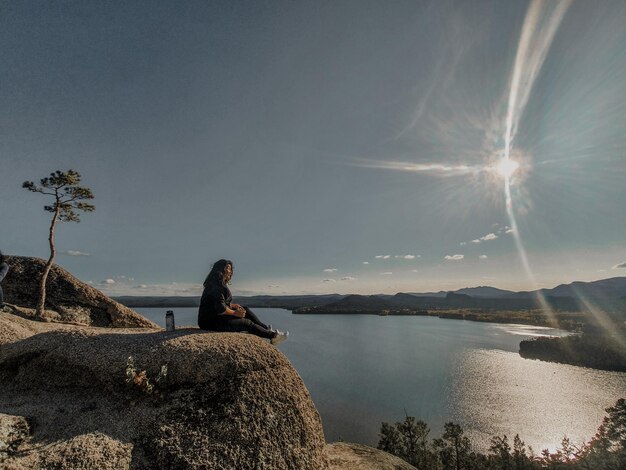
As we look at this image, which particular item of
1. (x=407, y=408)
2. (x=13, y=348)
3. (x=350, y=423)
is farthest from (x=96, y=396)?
(x=407, y=408)

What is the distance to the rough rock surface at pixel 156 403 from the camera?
6.10m

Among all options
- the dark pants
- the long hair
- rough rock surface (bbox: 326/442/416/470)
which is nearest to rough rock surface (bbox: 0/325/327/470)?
the dark pants

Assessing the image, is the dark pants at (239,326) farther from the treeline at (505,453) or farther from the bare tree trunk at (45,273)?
the treeline at (505,453)

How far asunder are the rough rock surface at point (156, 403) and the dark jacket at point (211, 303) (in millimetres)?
625

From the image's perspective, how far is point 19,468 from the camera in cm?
519

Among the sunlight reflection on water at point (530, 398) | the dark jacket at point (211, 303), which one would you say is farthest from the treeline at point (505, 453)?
the dark jacket at point (211, 303)

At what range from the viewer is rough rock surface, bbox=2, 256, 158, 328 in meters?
18.2

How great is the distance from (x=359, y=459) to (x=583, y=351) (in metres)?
153

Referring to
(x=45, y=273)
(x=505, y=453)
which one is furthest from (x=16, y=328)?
(x=505, y=453)

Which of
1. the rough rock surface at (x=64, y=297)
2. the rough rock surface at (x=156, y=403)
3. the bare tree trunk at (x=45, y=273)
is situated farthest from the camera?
the rough rock surface at (x=64, y=297)

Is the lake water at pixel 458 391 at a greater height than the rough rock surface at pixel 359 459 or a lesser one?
lesser

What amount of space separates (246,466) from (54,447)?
12.7ft

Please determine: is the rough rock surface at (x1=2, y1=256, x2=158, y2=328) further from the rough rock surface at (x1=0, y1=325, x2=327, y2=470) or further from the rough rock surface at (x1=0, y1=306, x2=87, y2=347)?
the rough rock surface at (x1=0, y1=325, x2=327, y2=470)

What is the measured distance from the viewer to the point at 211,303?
9883 mm
